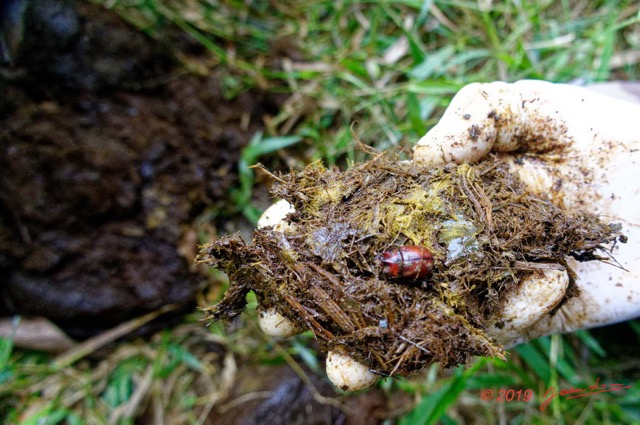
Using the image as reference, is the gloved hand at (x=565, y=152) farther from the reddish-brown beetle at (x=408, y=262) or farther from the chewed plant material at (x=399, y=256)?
the reddish-brown beetle at (x=408, y=262)

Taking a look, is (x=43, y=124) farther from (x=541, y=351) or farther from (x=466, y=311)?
(x=541, y=351)

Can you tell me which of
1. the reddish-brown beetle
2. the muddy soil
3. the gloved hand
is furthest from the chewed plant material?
the muddy soil

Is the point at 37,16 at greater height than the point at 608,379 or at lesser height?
greater

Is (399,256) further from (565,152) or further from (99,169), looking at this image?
(99,169)

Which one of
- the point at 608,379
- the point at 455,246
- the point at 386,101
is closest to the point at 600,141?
the point at 455,246

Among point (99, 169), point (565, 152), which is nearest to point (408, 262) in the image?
point (565, 152)

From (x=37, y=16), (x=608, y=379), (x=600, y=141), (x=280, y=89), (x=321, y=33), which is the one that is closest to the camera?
(x=600, y=141)

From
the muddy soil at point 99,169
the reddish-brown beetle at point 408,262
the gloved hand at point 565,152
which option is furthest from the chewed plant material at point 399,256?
the muddy soil at point 99,169
